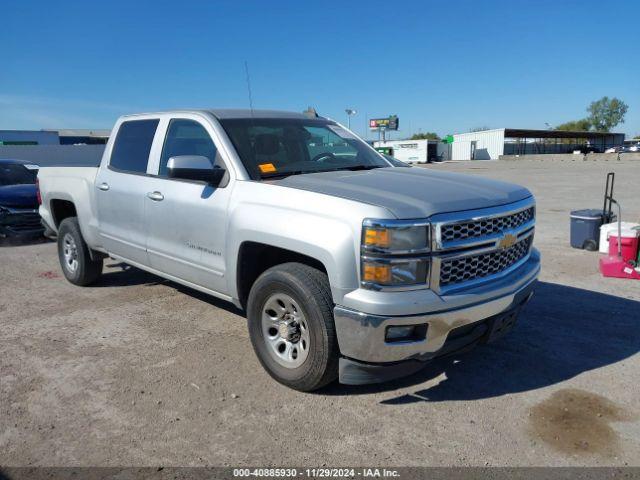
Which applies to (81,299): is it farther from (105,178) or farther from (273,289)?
(273,289)

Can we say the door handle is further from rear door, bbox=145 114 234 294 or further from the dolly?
the dolly

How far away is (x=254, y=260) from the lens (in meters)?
3.76

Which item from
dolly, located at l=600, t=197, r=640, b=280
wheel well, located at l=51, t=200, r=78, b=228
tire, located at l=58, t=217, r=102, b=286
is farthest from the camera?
wheel well, located at l=51, t=200, r=78, b=228

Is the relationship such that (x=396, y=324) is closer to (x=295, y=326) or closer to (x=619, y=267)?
(x=295, y=326)

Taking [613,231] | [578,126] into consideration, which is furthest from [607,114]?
[613,231]

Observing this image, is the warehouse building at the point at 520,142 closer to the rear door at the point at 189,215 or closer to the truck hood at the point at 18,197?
the truck hood at the point at 18,197

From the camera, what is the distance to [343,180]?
3600 millimetres

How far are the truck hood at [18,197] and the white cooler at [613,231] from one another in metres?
9.95

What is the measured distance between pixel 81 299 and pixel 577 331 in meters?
5.12

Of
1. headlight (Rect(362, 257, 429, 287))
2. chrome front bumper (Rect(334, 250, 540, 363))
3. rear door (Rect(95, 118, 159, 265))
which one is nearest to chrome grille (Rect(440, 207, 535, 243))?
headlight (Rect(362, 257, 429, 287))

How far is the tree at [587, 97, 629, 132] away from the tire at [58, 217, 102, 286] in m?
139

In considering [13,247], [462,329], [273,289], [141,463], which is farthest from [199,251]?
[13,247]

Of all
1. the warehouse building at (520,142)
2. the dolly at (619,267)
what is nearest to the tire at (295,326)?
the dolly at (619,267)

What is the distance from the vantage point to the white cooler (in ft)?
21.2
